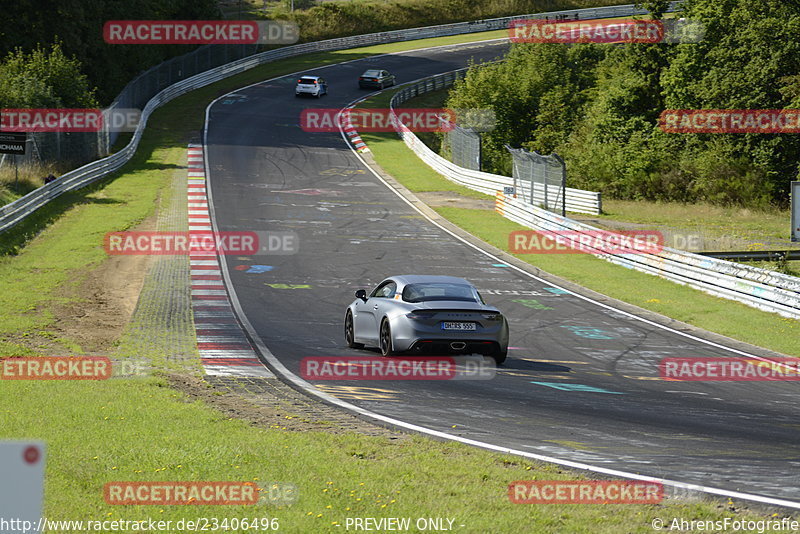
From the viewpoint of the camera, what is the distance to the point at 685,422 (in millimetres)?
11039

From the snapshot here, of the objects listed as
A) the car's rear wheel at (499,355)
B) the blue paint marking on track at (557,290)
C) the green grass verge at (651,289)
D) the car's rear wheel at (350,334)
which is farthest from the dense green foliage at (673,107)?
the car's rear wheel at (499,355)

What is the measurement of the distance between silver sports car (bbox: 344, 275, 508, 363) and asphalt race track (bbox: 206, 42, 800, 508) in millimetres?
644

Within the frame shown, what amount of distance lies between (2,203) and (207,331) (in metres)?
17.5

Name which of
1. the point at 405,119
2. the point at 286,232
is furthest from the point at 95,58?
the point at 286,232

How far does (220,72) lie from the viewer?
75.9 m

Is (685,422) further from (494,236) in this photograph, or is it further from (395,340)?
(494,236)

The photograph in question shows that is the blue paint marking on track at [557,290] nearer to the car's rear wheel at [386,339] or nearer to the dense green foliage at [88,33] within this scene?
the car's rear wheel at [386,339]

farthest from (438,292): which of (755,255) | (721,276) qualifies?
(755,255)

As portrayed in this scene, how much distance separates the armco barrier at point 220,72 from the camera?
106 feet

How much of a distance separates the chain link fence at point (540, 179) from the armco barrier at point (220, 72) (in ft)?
60.4

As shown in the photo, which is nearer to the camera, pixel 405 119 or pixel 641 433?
pixel 641 433

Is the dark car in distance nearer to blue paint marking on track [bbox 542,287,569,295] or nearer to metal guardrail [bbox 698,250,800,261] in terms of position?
metal guardrail [bbox 698,250,800,261]

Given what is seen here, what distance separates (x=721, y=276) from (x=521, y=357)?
385 inches

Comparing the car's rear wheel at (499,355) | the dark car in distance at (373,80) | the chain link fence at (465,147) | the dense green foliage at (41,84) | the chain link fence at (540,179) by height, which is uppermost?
the dark car in distance at (373,80)
